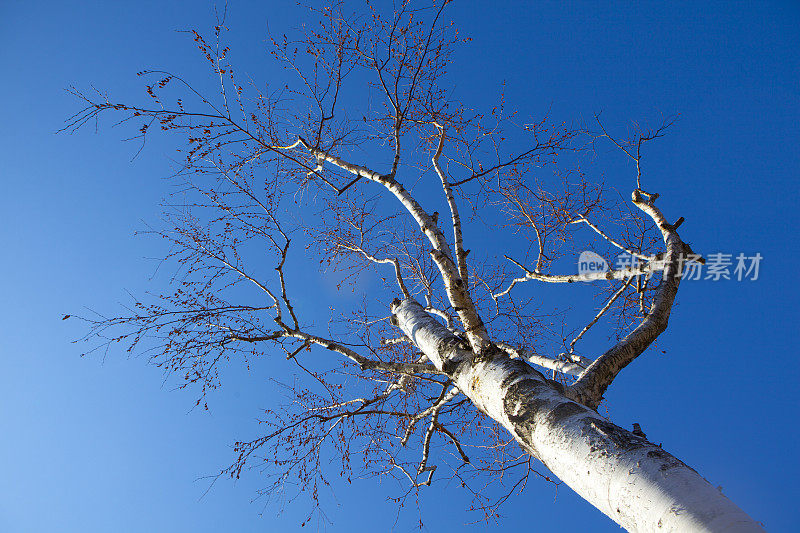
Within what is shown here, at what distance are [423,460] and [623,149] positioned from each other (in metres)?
4.08

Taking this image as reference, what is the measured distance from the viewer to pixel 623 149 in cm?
449

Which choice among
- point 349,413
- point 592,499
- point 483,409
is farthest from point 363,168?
point 592,499

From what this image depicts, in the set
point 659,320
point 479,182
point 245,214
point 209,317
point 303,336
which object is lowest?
point 659,320

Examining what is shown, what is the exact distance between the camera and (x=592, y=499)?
1.78 metres

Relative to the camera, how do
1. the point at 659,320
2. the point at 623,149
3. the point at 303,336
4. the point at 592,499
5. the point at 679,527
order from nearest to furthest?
the point at 679,527 → the point at 592,499 → the point at 659,320 → the point at 303,336 → the point at 623,149

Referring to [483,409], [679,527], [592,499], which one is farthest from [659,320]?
[679,527]

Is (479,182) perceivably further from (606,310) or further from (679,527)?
(679,527)

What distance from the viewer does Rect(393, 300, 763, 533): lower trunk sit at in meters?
1.38

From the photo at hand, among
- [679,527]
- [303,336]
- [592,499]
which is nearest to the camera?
[679,527]

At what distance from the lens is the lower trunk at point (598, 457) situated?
1.38 metres

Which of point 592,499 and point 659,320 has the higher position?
point 659,320

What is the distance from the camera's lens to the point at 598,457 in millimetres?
1692

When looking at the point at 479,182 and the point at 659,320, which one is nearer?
A: the point at 659,320

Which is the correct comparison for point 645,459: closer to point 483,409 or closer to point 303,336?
point 483,409
